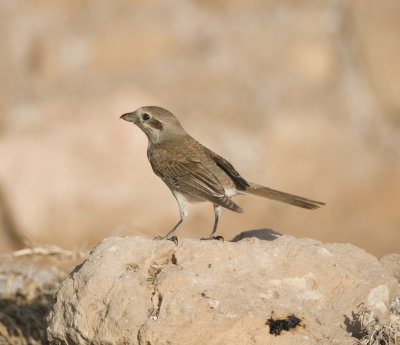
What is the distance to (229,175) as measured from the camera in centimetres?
670

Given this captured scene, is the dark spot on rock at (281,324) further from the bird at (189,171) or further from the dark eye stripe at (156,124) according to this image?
the dark eye stripe at (156,124)

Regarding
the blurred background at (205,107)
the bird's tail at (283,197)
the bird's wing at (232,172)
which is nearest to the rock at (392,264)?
the bird's tail at (283,197)

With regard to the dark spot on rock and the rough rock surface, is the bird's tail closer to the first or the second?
the rough rock surface

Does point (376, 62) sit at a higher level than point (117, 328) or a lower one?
higher

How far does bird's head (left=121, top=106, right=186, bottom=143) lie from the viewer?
735 centimetres

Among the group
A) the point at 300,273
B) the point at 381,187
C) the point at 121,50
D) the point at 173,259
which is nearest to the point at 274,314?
the point at 300,273

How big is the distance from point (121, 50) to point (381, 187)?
3603 millimetres

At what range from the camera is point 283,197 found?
5934 mm

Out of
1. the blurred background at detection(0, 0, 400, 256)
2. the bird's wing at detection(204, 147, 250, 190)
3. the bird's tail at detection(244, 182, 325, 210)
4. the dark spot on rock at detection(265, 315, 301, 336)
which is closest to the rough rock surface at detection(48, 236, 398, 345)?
the dark spot on rock at detection(265, 315, 301, 336)

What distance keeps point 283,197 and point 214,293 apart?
1.57 metres

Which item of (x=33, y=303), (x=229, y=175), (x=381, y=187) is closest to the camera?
(x=33, y=303)

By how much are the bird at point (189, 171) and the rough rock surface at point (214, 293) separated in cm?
92

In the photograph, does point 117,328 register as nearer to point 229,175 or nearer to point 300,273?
point 300,273

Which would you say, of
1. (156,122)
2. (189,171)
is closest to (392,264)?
(189,171)
